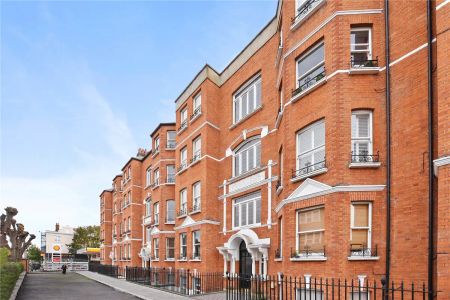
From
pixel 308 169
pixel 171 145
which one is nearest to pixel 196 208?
pixel 171 145

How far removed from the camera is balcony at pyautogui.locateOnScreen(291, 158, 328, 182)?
13.0m

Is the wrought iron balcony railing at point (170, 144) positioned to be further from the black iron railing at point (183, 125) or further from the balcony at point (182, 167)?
the balcony at point (182, 167)

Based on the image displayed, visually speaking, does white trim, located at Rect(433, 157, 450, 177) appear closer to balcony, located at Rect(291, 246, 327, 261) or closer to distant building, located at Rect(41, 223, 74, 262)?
balcony, located at Rect(291, 246, 327, 261)

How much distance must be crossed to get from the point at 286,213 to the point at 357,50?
5.62 meters

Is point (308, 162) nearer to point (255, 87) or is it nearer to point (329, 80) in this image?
point (329, 80)

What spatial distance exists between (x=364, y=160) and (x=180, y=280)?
56.4ft

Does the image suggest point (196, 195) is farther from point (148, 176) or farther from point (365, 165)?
point (148, 176)

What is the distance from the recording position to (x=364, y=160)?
12.5m

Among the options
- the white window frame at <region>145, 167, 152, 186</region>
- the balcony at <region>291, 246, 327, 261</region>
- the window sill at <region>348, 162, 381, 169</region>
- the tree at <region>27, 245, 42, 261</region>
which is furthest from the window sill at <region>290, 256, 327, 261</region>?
the tree at <region>27, 245, 42, 261</region>

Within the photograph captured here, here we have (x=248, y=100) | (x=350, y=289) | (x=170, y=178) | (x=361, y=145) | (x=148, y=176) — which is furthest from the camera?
(x=148, y=176)

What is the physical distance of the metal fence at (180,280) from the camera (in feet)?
73.6

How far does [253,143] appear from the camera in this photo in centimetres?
2144

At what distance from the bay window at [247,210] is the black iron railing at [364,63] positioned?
892 centimetres

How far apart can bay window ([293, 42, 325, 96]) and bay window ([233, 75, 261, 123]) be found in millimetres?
6115
